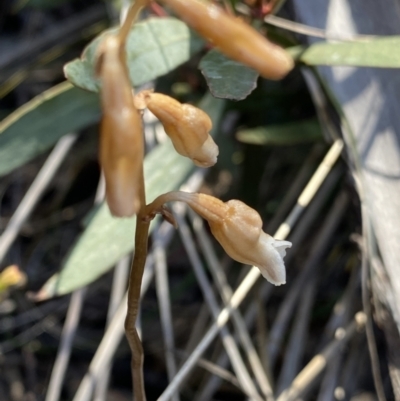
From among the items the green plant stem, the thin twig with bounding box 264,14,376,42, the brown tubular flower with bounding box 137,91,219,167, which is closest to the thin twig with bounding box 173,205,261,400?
the green plant stem

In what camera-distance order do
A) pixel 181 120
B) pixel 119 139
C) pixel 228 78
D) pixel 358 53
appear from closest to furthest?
pixel 119 139, pixel 181 120, pixel 228 78, pixel 358 53

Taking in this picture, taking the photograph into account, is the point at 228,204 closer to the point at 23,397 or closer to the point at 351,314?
the point at 351,314

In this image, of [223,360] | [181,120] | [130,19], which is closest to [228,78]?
[181,120]

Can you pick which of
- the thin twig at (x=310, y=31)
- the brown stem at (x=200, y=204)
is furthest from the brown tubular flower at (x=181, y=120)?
the thin twig at (x=310, y=31)

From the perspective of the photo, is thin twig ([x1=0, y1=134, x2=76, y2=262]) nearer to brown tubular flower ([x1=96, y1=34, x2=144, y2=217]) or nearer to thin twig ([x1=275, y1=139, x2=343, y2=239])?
thin twig ([x1=275, y1=139, x2=343, y2=239])

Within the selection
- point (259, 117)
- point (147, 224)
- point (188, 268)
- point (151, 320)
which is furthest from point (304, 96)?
point (147, 224)

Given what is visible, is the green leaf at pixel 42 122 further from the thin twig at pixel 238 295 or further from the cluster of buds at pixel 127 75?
the cluster of buds at pixel 127 75

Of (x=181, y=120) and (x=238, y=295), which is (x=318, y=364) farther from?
(x=181, y=120)
